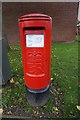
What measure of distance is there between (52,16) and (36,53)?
8.64 m

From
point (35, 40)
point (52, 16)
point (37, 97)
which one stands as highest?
point (52, 16)

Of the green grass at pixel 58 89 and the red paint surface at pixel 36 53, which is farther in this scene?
the green grass at pixel 58 89

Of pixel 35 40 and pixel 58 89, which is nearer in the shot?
pixel 35 40

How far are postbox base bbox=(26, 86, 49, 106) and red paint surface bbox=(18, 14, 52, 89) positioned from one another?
91 millimetres

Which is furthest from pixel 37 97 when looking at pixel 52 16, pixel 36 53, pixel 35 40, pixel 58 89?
pixel 52 16

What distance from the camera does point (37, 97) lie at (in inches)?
Result: 187

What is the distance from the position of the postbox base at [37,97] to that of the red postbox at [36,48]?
0.03 metres

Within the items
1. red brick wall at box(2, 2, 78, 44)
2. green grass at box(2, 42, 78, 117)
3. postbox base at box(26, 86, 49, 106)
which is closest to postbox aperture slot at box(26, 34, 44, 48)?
postbox base at box(26, 86, 49, 106)

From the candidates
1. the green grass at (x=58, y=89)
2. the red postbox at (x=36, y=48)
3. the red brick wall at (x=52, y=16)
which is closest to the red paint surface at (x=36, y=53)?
the red postbox at (x=36, y=48)

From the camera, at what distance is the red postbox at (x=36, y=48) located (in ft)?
14.4

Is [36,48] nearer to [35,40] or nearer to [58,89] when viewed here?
[35,40]

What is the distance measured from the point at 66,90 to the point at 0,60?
4.50 feet

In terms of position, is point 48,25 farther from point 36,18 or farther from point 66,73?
point 66,73

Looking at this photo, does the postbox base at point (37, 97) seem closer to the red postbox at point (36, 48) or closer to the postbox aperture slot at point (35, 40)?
the red postbox at point (36, 48)
